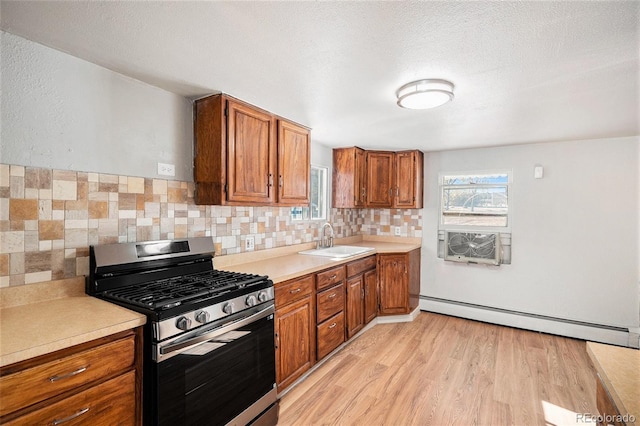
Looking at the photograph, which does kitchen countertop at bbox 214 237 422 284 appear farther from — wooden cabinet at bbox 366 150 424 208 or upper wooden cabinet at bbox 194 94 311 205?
wooden cabinet at bbox 366 150 424 208

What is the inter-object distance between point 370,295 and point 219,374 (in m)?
2.19

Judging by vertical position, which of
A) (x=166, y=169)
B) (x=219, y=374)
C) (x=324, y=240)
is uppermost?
(x=166, y=169)

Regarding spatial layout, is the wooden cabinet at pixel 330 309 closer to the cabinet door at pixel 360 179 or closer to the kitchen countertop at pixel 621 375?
the cabinet door at pixel 360 179

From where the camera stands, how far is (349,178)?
3.98 metres

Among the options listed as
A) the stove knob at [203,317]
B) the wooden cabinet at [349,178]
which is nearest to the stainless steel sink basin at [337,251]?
the wooden cabinet at [349,178]

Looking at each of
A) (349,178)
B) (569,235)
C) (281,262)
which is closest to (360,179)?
(349,178)

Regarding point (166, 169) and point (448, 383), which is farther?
point (448, 383)

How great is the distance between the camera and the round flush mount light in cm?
190

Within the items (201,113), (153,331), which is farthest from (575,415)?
(201,113)

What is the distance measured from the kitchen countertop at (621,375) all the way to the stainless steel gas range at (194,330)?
1.56 metres

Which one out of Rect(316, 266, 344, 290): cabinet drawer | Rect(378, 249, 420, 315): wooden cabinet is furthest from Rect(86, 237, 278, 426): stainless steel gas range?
Rect(378, 249, 420, 315): wooden cabinet

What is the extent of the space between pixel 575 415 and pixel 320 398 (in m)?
1.74

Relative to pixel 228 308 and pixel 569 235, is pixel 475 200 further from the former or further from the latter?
pixel 228 308

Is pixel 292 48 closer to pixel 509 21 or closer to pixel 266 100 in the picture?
pixel 266 100
